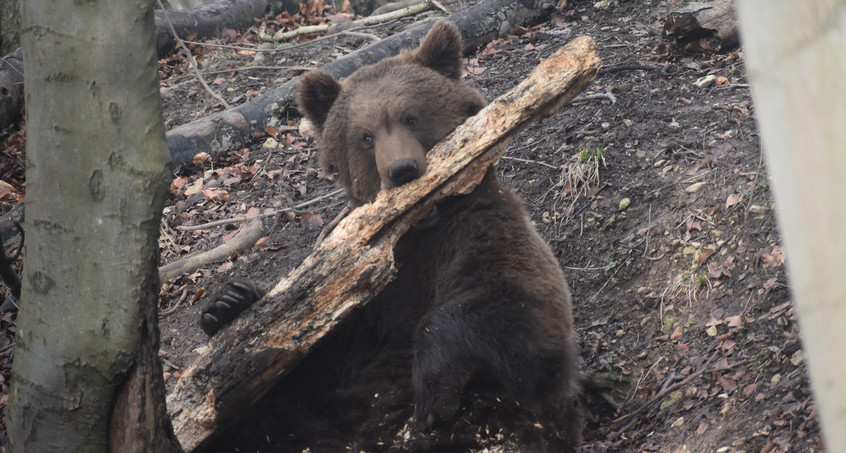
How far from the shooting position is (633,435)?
14.2 feet

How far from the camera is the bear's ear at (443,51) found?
5.30 m

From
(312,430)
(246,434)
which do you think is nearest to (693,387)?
(312,430)

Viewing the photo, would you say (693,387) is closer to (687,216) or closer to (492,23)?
(687,216)

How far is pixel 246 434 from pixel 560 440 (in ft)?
5.95

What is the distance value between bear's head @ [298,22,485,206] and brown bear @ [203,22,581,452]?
1cm

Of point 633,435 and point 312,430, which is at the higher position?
point 312,430

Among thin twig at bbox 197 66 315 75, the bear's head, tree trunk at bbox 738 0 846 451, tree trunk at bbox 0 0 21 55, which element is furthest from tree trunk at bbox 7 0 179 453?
tree trunk at bbox 0 0 21 55

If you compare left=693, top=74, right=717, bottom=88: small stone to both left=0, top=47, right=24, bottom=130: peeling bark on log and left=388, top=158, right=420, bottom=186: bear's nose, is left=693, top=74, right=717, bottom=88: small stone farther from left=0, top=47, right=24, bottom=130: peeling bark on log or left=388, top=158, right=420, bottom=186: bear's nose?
left=0, top=47, right=24, bottom=130: peeling bark on log

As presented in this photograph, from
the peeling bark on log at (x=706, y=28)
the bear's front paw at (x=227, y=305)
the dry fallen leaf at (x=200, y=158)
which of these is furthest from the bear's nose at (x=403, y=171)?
the dry fallen leaf at (x=200, y=158)

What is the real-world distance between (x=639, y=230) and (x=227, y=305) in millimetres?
3147

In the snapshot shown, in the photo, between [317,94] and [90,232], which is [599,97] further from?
[90,232]

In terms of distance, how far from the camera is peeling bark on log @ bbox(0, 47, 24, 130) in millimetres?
8594

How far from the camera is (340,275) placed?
4.06 metres

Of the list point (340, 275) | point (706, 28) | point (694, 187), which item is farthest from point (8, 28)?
point (694, 187)
